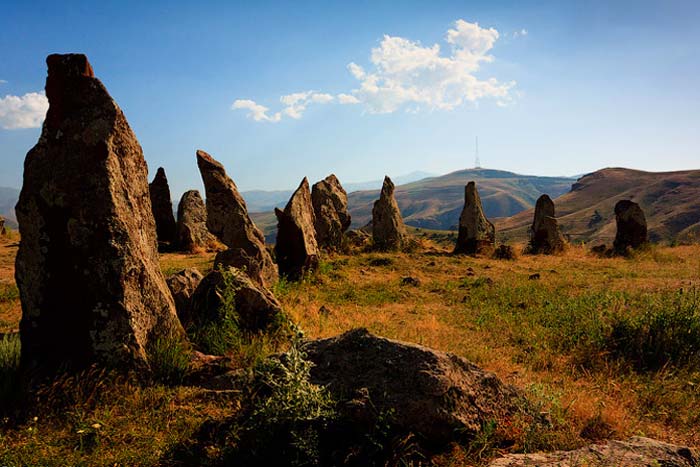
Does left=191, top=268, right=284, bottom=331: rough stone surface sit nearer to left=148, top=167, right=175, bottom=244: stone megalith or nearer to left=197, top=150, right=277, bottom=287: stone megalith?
left=197, top=150, right=277, bottom=287: stone megalith

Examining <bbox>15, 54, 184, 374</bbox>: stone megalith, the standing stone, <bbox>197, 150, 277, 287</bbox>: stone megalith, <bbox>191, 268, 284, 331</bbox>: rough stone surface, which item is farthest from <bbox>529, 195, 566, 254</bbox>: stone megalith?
<bbox>15, 54, 184, 374</bbox>: stone megalith

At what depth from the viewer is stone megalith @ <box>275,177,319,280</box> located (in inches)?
571

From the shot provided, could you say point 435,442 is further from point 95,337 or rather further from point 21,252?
point 21,252

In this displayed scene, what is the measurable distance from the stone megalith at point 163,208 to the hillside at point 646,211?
4427 inches

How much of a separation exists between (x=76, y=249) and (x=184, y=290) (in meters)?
3.06

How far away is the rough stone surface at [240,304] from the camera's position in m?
7.47

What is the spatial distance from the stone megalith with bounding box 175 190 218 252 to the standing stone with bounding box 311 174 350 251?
18.4ft

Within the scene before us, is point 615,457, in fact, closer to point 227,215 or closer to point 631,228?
point 227,215

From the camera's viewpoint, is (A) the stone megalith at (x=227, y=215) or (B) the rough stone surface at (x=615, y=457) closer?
(B) the rough stone surface at (x=615, y=457)

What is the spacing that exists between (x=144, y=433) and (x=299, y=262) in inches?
398

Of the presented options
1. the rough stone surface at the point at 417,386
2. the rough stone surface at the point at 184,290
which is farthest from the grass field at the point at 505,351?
the rough stone surface at the point at 184,290

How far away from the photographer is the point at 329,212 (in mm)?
21750

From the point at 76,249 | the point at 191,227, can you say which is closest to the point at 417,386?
the point at 76,249

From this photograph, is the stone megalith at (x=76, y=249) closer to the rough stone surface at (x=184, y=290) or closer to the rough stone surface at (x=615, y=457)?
the rough stone surface at (x=184, y=290)
